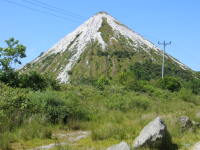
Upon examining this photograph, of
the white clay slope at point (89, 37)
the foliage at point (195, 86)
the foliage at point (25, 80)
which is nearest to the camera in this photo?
the foliage at point (25, 80)

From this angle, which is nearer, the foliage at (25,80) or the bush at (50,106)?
the bush at (50,106)

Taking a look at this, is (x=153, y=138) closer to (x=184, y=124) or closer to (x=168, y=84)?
(x=184, y=124)

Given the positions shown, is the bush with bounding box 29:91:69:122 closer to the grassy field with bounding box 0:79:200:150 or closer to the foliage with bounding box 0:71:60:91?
the grassy field with bounding box 0:79:200:150

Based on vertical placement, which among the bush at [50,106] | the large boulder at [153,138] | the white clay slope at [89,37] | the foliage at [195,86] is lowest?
the large boulder at [153,138]

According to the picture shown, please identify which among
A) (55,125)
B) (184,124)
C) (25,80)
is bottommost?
(55,125)

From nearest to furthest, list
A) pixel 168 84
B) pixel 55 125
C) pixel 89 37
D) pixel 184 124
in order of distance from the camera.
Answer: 1. pixel 184 124
2. pixel 55 125
3. pixel 168 84
4. pixel 89 37

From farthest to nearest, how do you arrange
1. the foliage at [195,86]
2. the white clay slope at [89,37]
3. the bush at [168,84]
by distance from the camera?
1. the white clay slope at [89,37]
2. the foliage at [195,86]
3. the bush at [168,84]

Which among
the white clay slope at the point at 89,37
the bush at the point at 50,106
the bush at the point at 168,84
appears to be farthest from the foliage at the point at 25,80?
the white clay slope at the point at 89,37

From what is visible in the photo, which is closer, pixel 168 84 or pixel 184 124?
pixel 184 124

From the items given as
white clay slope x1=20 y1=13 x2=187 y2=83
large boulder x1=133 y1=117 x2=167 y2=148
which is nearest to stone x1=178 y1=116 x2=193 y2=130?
large boulder x1=133 y1=117 x2=167 y2=148

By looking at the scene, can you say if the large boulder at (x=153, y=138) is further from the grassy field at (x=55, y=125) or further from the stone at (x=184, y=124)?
the stone at (x=184, y=124)

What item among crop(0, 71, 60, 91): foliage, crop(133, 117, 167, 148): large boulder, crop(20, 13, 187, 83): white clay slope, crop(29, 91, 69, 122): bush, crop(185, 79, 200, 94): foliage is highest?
crop(20, 13, 187, 83): white clay slope

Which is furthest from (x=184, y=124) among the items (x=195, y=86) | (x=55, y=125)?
(x=195, y=86)

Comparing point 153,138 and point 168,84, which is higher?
point 168,84
